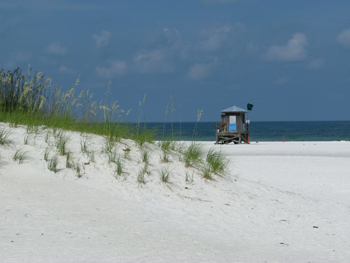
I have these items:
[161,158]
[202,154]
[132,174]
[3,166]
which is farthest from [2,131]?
[202,154]

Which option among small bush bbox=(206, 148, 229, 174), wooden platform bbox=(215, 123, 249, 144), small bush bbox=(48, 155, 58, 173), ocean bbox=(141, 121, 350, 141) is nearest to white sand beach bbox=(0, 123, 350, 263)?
small bush bbox=(48, 155, 58, 173)

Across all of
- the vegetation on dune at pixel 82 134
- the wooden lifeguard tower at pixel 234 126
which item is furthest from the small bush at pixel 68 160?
the wooden lifeguard tower at pixel 234 126

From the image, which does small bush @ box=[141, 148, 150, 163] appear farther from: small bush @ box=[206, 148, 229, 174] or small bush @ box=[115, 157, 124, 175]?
small bush @ box=[206, 148, 229, 174]

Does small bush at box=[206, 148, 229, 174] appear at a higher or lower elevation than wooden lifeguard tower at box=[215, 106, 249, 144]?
lower

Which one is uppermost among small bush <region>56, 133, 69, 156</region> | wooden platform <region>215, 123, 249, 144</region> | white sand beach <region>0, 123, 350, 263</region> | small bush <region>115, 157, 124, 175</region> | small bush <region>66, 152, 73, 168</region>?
wooden platform <region>215, 123, 249, 144</region>

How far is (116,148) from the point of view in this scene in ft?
22.9

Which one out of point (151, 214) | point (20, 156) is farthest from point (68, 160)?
point (151, 214)

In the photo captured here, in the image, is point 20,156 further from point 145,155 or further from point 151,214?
point 151,214

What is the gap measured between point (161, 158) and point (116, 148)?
906 millimetres

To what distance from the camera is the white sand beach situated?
3.67 m

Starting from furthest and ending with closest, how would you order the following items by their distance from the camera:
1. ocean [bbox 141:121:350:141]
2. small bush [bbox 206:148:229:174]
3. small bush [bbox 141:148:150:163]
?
1. ocean [bbox 141:121:350:141]
2. small bush [bbox 206:148:229:174]
3. small bush [bbox 141:148:150:163]

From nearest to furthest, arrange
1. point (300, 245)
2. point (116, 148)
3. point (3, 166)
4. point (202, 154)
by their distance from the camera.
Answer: point (300, 245) < point (3, 166) < point (116, 148) < point (202, 154)

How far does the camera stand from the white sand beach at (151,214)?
3666 mm

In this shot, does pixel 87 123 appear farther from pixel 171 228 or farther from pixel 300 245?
pixel 300 245
